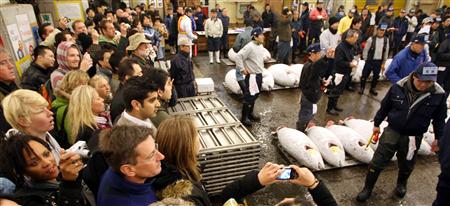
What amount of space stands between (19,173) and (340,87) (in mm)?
6274

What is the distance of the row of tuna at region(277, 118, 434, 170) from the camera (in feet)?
14.9

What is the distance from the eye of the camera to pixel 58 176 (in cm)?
208

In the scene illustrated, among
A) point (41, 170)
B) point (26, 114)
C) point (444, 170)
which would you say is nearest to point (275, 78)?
point (444, 170)

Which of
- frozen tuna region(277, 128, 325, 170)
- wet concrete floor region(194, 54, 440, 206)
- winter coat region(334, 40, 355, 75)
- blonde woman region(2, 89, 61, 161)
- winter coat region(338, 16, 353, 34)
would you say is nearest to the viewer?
blonde woman region(2, 89, 61, 161)

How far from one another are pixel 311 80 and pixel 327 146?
1.14 m

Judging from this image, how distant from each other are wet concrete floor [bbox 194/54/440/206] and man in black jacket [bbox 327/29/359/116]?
309 mm

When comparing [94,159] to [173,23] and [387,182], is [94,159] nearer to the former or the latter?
[387,182]

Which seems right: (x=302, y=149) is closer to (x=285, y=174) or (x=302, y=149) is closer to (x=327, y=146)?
(x=327, y=146)

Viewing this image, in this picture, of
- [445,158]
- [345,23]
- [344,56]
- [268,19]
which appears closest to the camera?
[445,158]

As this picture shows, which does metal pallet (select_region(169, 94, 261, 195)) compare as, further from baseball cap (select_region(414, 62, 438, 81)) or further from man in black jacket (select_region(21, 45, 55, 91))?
man in black jacket (select_region(21, 45, 55, 91))

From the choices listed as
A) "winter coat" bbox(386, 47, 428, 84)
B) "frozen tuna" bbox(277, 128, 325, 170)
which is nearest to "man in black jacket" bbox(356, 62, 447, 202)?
"frozen tuna" bbox(277, 128, 325, 170)

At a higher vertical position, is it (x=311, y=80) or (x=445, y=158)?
(x=311, y=80)

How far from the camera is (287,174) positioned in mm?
1982

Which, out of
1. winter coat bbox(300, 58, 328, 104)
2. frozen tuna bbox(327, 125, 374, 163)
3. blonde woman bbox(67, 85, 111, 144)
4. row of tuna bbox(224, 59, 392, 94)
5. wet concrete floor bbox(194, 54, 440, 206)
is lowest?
wet concrete floor bbox(194, 54, 440, 206)
